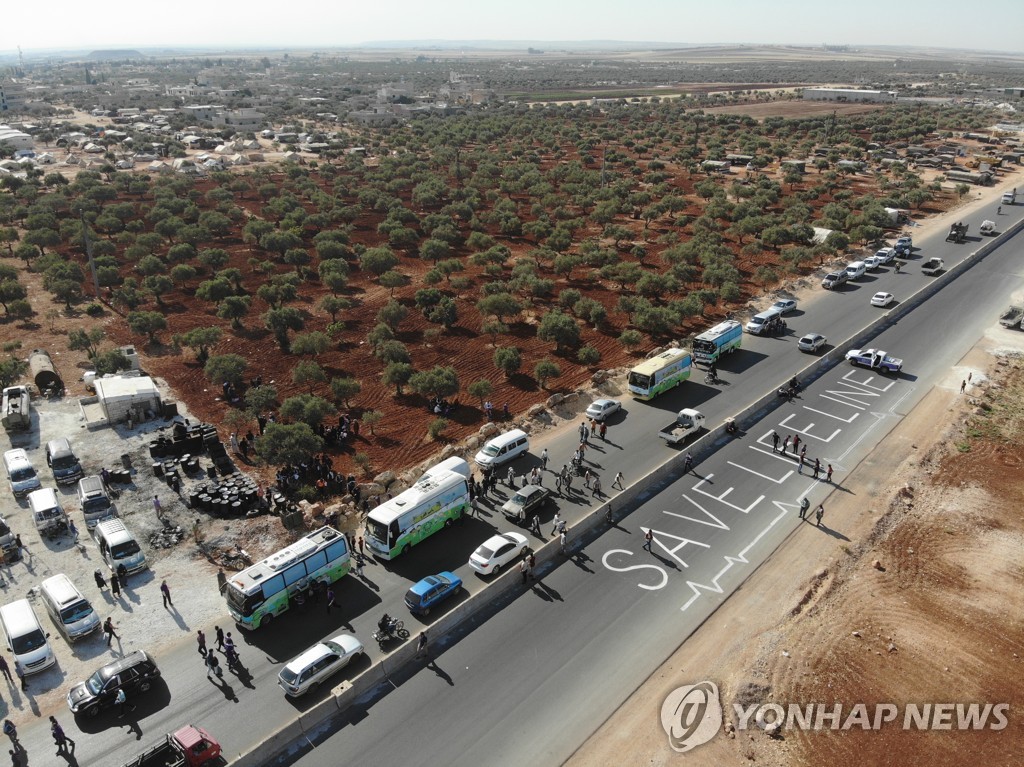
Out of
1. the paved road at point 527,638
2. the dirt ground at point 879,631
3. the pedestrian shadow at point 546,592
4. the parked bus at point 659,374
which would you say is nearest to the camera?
the dirt ground at point 879,631

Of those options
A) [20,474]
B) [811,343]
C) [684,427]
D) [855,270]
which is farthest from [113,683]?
[855,270]

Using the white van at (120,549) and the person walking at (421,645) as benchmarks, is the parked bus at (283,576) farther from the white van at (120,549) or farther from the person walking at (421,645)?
the person walking at (421,645)

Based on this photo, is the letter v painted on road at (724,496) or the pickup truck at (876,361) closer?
the letter v painted on road at (724,496)

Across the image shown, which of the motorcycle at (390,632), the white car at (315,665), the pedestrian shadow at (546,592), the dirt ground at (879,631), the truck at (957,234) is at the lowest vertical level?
the dirt ground at (879,631)

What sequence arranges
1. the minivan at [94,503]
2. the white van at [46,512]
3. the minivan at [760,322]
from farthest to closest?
the minivan at [760,322]
the minivan at [94,503]
the white van at [46,512]

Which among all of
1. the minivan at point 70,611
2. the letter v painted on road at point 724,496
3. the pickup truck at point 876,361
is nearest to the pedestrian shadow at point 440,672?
the minivan at point 70,611

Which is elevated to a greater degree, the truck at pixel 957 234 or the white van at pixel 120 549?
the truck at pixel 957 234

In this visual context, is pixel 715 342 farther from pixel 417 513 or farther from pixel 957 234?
pixel 957 234
